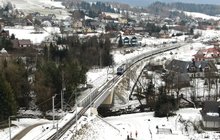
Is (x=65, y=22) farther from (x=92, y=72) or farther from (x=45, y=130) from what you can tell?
(x=45, y=130)

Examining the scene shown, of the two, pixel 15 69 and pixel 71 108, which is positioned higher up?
pixel 15 69

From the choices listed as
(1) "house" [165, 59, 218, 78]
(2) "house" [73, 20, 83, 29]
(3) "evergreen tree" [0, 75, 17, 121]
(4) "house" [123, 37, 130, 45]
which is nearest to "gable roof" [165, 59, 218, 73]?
(1) "house" [165, 59, 218, 78]

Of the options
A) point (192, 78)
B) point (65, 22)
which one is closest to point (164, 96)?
point (192, 78)

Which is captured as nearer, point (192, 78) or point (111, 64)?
point (192, 78)

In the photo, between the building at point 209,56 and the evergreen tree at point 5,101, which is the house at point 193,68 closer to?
the building at point 209,56

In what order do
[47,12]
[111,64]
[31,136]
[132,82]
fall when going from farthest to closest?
1. [47,12]
2. [111,64]
3. [132,82]
4. [31,136]

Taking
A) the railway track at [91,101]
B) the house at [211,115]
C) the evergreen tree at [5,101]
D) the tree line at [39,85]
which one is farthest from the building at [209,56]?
the evergreen tree at [5,101]

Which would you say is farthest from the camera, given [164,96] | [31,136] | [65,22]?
[65,22]

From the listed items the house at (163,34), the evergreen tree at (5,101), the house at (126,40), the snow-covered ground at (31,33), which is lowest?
the house at (163,34)
